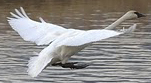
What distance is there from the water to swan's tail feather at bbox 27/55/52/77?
13.6 feet

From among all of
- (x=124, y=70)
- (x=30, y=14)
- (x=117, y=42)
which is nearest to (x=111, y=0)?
(x=30, y=14)

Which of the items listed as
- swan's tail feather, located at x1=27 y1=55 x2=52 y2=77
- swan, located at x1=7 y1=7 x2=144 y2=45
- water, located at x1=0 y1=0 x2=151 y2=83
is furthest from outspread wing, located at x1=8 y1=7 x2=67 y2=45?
water, located at x1=0 y1=0 x2=151 y2=83

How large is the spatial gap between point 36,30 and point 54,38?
64 cm

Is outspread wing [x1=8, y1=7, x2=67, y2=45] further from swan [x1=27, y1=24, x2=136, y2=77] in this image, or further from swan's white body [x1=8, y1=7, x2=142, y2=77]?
swan [x1=27, y1=24, x2=136, y2=77]

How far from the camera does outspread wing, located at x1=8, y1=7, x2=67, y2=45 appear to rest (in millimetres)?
9102

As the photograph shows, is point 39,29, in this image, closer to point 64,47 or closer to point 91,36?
point 64,47

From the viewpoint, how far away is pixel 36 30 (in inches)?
376

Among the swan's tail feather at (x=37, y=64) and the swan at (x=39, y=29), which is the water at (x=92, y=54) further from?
the swan's tail feather at (x=37, y=64)

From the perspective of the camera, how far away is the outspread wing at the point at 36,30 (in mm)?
9102

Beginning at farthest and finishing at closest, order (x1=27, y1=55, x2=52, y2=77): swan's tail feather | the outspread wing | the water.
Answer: the water < the outspread wing < (x1=27, y1=55, x2=52, y2=77): swan's tail feather

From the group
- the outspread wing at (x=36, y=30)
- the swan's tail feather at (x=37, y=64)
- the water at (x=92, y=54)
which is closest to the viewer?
the swan's tail feather at (x=37, y=64)

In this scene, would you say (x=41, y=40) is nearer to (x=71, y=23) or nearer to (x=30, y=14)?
(x=71, y=23)

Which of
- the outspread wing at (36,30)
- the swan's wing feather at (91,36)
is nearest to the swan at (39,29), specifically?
the outspread wing at (36,30)

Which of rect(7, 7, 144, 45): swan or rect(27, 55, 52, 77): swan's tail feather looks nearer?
rect(27, 55, 52, 77): swan's tail feather
